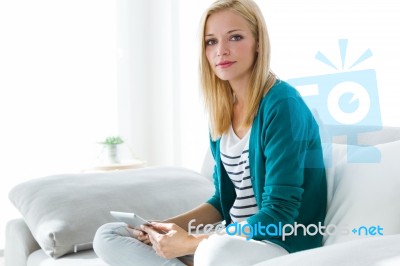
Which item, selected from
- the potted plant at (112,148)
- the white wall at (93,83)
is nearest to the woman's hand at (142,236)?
the potted plant at (112,148)

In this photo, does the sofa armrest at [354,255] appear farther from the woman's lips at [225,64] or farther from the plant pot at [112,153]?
the plant pot at [112,153]

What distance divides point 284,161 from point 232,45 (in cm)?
38

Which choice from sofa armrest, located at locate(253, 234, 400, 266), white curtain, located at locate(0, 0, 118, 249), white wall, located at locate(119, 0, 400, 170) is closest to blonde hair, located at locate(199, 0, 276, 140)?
sofa armrest, located at locate(253, 234, 400, 266)

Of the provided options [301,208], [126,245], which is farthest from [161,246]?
[301,208]

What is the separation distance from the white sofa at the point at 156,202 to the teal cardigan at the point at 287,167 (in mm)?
67

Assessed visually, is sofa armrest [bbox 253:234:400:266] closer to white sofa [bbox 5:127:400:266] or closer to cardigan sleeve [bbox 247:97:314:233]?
white sofa [bbox 5:127:400:266]

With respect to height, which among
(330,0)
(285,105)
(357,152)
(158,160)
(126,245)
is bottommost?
(158,160)

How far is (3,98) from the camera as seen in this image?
3504mm

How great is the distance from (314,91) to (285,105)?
0.48m

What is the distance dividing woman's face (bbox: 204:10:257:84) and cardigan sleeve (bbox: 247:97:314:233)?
0.61ft

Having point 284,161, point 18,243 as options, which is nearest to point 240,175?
point 284,161

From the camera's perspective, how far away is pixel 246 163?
1495 mm

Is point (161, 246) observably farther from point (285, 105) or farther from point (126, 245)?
point (285, 105)

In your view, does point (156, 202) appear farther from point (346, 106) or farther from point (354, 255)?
point (354, 255)
